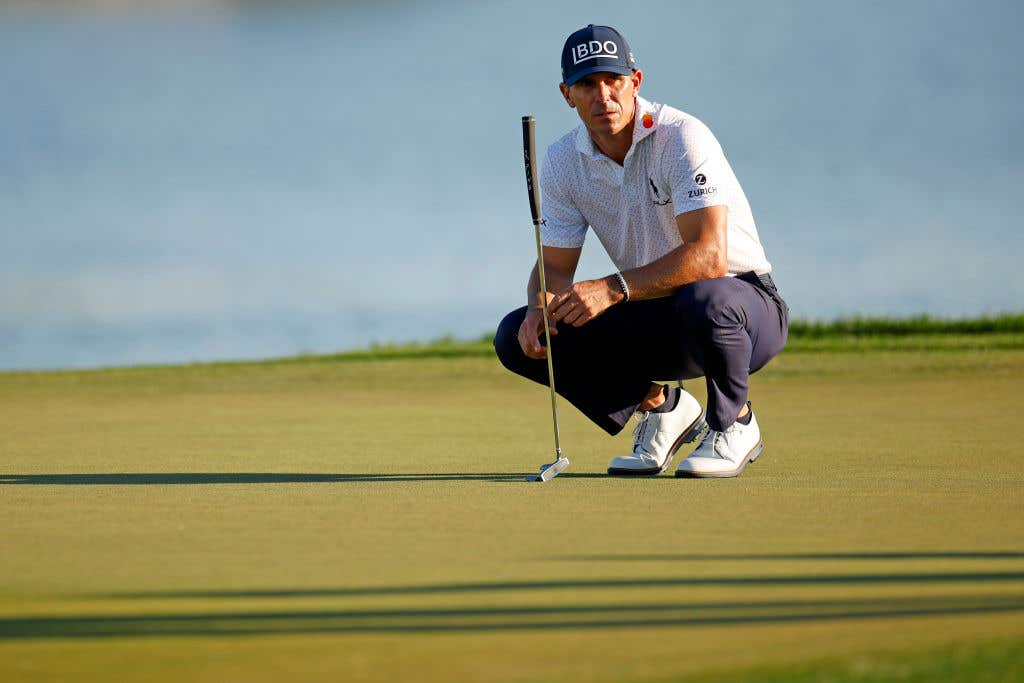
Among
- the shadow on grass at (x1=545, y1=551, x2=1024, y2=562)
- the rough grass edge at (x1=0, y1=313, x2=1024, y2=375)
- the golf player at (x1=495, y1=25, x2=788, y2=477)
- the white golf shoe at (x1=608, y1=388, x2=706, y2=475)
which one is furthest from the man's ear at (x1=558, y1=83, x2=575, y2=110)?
the rough grass edge at (x1=0, y1=313, x2=1024, y2=375)

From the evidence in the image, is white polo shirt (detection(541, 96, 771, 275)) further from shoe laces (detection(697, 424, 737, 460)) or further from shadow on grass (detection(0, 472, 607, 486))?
shadow on grass (detection(0, 472, 607, 486))

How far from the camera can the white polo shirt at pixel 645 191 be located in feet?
15.4

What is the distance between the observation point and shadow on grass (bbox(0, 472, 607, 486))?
15.0 feet

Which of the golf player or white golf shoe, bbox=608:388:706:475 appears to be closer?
the golf player

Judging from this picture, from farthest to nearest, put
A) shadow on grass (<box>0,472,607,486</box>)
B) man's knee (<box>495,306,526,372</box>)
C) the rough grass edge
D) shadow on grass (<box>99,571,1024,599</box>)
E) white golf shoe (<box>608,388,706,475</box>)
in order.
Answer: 1. the rough grass edge
2. man's knee (<box>495,306,526,372</box>)
3. white golf shoe (<box>608,388,706,475</box>)
4. shadow on grass (<box>0,472,607,486</box>)
5. shadow on grass (<box>99,571,1024,599</box>)

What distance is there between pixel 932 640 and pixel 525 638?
61 centimetres

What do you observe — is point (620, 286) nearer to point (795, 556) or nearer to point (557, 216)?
point (557, 216)

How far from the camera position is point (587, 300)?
4.63 meters

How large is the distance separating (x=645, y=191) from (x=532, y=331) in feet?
2.10

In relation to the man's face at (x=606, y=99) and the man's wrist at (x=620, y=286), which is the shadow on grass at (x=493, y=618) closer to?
the man's wrist at (x=620, y=286)

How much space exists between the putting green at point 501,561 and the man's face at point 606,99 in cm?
120

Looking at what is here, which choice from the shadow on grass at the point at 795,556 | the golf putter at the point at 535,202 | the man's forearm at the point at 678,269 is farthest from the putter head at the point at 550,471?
the shadow on grass at the point at 795,556

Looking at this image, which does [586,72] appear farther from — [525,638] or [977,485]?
[525,638]

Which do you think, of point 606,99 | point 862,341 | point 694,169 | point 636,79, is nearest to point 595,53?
point 606,99
